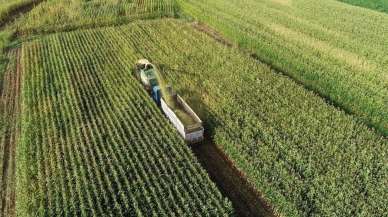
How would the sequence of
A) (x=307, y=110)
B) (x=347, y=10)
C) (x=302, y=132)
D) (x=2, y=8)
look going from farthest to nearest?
(x=2, y=8), (x=347, y=10), (x=307, y=110), (x=302, y=132)

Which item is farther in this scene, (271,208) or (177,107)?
(177,107)

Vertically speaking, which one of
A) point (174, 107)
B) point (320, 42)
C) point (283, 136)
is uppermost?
point (320, 42)

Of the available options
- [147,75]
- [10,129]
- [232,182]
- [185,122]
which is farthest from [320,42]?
[10,129]

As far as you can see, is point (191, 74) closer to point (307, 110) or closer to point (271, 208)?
point (307, 110)

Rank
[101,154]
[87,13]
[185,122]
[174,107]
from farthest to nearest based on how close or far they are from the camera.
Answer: [87,13] → [174,107] → [185,122] → [101,154]

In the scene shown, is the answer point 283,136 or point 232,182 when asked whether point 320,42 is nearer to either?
point 283,136

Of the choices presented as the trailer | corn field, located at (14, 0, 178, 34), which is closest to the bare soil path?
the trailer

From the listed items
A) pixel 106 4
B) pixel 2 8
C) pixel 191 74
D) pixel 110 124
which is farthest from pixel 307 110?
pixel 2 8
